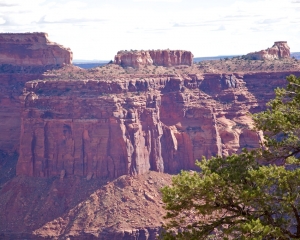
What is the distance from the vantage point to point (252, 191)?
25.2 metres

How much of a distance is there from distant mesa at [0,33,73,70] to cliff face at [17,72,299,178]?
41.4ft

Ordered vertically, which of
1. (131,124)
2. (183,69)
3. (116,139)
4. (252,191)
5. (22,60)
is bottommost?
(116,139)

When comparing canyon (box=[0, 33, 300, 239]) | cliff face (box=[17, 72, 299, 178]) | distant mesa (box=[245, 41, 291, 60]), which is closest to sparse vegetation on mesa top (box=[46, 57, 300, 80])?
canyon (box=[0, 33, 300, 239])

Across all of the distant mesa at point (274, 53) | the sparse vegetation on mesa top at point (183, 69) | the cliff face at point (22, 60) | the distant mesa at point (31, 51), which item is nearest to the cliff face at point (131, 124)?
the sparse vegetation on mesa top at point (183, 69)

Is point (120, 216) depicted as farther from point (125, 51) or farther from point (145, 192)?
point (125, 51)

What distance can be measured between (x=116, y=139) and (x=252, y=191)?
50.2 meters

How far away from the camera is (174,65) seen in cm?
8644

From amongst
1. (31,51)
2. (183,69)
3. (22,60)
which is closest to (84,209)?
(183,69)

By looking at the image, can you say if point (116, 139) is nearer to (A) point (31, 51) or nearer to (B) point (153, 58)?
(B) point (153, 58)

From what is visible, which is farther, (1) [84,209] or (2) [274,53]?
(2) [274,53]

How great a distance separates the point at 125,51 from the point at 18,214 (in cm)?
2130

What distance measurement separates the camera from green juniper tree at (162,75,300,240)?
25.1 m

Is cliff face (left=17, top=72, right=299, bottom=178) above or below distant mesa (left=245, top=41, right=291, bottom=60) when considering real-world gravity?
below

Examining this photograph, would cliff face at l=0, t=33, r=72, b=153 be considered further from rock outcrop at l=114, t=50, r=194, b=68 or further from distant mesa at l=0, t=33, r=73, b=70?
rock outcrop at l=114, t=50, r=194, b=68
